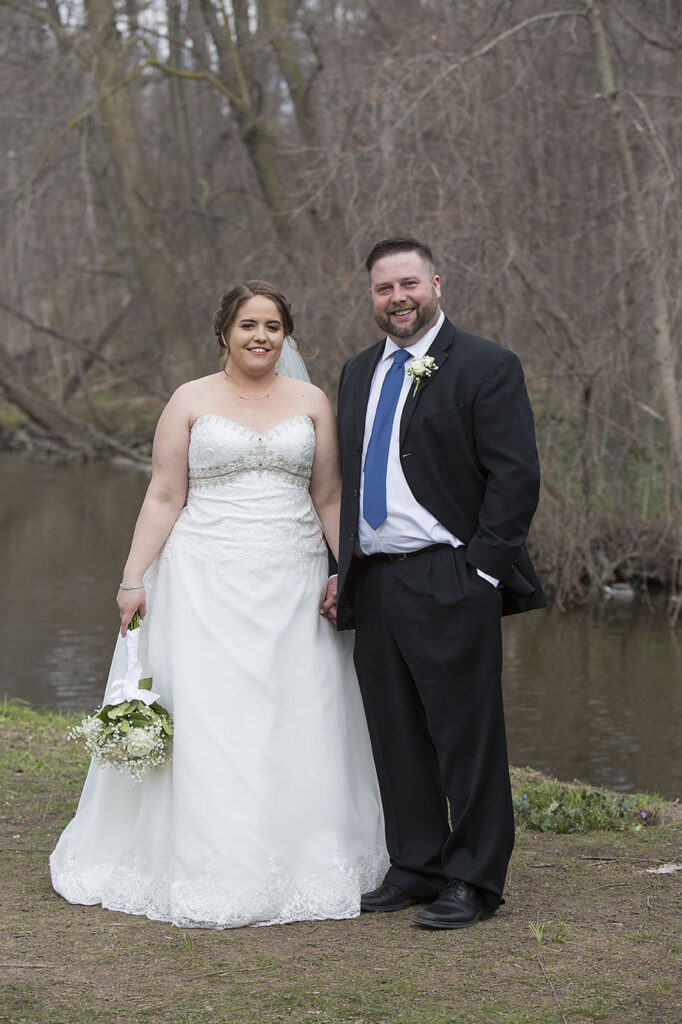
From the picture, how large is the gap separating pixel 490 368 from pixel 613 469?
7514 millimetres

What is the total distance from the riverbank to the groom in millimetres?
225

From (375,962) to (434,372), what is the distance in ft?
5.52

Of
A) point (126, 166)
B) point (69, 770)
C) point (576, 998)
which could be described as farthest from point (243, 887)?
point (126, 166)

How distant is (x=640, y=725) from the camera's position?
808cm

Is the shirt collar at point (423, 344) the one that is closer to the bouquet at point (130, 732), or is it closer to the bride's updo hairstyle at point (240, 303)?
the bride's updo hairstyle at point (240, 303)

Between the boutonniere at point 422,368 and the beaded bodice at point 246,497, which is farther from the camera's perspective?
the beaded bodice at point 246,497

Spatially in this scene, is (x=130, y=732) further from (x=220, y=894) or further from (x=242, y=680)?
(x=220, y=894)

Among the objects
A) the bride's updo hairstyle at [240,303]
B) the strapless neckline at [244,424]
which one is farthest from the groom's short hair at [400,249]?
the strapless neckline at [244,424]

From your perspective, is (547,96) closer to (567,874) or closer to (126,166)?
(126,166)

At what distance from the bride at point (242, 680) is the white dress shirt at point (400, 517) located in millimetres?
311

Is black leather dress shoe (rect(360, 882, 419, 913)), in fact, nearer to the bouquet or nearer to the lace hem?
the lace hem

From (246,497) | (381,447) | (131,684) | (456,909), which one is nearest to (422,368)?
(381,447)

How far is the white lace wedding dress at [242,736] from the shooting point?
13.2 feet

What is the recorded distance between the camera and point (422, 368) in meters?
3.98
